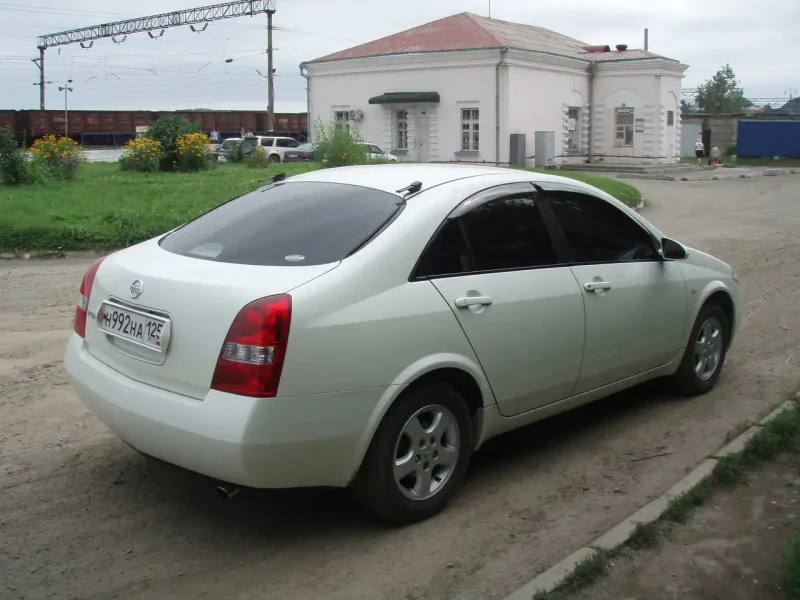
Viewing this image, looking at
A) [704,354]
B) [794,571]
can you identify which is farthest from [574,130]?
[794,571]

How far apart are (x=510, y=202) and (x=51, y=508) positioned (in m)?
2.88

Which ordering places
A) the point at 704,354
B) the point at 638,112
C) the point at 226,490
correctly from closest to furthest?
the point at 226,490, the point at 704,354, the point at 638,112

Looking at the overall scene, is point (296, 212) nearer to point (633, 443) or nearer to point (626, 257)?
point (626, 257)

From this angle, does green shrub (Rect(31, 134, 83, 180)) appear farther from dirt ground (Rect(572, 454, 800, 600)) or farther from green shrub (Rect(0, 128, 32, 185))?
dirt ground (Rect(572, 454, 800, 600))

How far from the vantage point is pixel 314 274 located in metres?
4.08

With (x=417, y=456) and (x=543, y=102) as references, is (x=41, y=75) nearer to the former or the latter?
(x=543, y=102)

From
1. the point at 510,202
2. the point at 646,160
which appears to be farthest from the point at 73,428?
the point at 646,160

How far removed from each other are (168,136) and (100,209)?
11.8 metres

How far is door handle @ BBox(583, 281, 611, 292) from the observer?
17.3 ft

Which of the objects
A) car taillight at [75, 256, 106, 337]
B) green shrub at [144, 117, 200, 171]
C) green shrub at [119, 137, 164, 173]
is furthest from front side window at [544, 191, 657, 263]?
green shrub at [144, 117, 200, 171]

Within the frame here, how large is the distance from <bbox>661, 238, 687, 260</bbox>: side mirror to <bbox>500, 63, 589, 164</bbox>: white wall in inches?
1301

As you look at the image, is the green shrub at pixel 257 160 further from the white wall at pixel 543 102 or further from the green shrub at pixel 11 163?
the white wall at pixel 543 102

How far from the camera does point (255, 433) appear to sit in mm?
3777

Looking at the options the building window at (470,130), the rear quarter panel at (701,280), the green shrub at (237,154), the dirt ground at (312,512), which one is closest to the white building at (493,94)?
the building window at (470,130)
